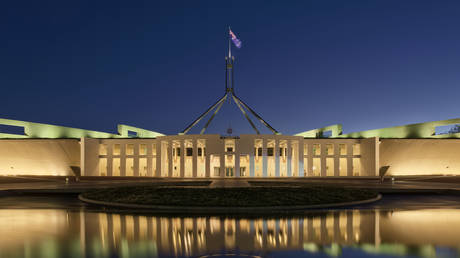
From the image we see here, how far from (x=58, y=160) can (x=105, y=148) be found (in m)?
5.69

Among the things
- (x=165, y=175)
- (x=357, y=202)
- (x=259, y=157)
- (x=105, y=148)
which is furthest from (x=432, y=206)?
(x=105, y=148)

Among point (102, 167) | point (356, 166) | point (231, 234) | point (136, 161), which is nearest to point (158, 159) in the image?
point (136, 161)

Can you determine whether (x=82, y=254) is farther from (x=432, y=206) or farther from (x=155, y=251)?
(x=432, y=206)

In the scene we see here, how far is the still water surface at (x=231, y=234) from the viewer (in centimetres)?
774

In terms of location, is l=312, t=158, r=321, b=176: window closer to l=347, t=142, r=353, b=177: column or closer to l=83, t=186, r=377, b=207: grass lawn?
l=347, t=142, r=353, b=177: column

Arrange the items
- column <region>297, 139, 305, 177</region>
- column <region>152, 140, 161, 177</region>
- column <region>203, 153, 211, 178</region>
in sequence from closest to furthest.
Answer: column <region>203, 153, 211, 178</region> → column <region>297, 139, 305, 177</region> → column <region>152, 140, 161, 177</region>

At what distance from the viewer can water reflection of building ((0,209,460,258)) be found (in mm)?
7973

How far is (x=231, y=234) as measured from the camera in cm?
944

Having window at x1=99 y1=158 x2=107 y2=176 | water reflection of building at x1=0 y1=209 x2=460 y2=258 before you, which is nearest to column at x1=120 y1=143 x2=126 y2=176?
window at x1=99 y1=158 x2=107 y2=176

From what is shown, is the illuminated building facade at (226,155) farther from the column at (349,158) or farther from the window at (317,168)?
the window at (317,168)

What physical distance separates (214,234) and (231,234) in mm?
499

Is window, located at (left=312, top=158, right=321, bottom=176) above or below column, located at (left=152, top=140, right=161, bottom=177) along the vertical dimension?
below

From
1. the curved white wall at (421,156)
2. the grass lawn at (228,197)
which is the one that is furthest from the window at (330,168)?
the grass lawn at (228,197)

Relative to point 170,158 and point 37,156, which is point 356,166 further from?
point 37,156
